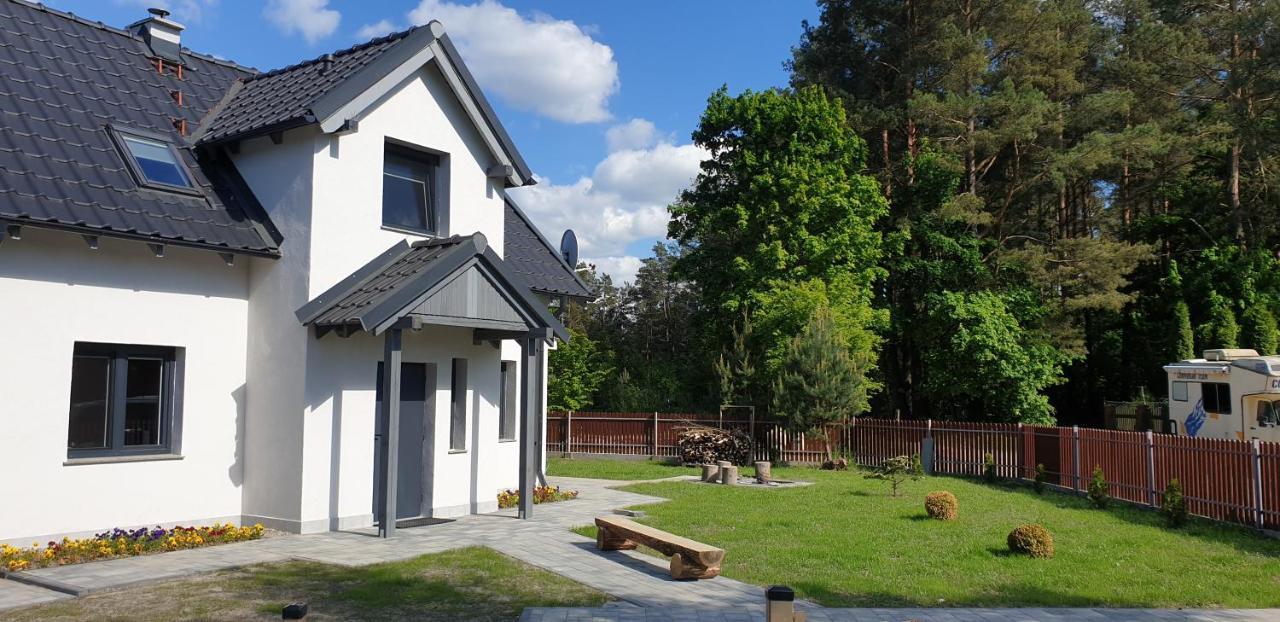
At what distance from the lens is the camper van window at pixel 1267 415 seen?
19.1 metres

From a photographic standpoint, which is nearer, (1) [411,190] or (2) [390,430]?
(2) [390,430]

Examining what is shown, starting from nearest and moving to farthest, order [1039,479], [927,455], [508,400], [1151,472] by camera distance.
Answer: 1. [1151,472]
2. [508,400]
3. [1039,479]
4. [927,455]

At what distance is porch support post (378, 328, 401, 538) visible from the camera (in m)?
12.0

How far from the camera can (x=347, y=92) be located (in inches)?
495

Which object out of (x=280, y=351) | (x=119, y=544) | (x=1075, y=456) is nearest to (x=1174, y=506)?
(x=1075, y=456)

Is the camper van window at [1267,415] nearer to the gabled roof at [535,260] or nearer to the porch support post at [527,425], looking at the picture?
the gabled roof at [535,260]

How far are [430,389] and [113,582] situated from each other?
5.55 metres

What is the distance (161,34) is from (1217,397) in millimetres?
23911

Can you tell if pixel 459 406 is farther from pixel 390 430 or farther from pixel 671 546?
pixel 671 546

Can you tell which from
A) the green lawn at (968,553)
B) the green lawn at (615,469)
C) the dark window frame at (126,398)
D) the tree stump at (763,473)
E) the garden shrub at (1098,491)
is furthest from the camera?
the green lawn at (615,469)

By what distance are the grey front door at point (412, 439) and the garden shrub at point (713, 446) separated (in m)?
12.7

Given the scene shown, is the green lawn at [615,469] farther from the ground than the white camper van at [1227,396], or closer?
closer

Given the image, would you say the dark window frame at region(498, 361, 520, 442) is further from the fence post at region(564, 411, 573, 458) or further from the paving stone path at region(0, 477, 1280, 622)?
the fence post at region(564, 411, 573, 458)

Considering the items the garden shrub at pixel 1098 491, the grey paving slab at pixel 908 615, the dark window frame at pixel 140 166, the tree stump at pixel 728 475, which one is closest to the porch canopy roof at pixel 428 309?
the dark window frame at pixel 140 166
